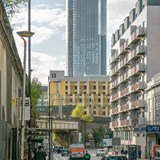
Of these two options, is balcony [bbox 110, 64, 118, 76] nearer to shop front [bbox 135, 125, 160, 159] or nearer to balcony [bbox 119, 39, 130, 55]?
balcony [bbox 119, 39, 130, 55]

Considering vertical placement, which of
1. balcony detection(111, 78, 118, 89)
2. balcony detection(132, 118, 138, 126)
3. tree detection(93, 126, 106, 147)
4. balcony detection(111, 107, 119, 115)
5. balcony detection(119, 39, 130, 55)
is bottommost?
tree detection(93, 126, 106, 147)

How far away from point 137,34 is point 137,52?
2.95 metres

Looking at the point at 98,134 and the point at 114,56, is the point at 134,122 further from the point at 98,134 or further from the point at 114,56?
the point at 98,134

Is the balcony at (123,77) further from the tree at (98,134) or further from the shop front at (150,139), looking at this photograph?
the tree at (98,134)

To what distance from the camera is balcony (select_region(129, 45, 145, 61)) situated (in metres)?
92.2

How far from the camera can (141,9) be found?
321 ft

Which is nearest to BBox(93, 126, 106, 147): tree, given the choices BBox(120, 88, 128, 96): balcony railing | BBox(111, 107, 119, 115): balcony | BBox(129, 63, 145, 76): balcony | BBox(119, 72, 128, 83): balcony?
BBox(111, 107, 119, 115): balcony

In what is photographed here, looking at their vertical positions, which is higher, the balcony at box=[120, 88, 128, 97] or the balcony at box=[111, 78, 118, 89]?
the balcony at box=[111, 78, 118, 89]

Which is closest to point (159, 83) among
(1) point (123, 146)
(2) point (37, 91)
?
(2) point (37, 91)

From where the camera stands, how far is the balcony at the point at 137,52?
92150mm

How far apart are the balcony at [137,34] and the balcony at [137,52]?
1709 mm

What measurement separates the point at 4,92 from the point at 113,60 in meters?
91.4

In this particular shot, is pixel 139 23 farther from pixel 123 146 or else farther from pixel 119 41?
pixel 123 146

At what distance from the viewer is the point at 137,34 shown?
93062mm
